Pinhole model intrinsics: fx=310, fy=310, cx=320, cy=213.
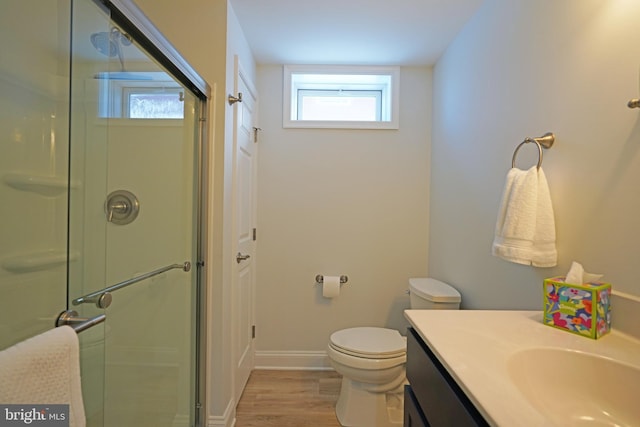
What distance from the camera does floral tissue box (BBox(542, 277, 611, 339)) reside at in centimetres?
79

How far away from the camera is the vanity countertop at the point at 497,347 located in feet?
1.74

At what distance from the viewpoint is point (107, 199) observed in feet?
3.77

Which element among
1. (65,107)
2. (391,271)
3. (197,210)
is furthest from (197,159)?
(391,271)

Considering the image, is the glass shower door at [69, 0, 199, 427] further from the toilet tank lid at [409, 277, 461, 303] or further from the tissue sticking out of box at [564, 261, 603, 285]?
the tissue sticking out of box at [564, 261, 603, 285]

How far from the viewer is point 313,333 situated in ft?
→ 7.50

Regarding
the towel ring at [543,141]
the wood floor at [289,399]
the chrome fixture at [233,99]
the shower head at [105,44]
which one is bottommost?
the wood floor at [289,399]

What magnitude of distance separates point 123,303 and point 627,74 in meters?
1.82

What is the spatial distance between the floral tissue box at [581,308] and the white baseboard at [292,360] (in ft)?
5.61

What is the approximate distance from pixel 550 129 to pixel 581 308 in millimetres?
617

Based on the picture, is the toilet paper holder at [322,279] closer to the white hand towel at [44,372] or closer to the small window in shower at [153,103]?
the small window in shower at [153,103]

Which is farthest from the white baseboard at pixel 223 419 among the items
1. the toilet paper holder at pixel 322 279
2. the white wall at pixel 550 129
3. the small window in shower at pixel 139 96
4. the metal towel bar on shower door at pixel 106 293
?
the small window in shower at pixel 139 96

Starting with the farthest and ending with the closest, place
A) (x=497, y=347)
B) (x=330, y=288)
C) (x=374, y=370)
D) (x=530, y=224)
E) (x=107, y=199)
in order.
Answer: (x=330, y=288) < (x=374, y=370) < (x=107, y=199) < (x=530, y=224) < (x=497, y=347)

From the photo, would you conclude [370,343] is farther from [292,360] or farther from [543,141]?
[543,141]

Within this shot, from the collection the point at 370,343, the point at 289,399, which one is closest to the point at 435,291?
the point at 370,343
